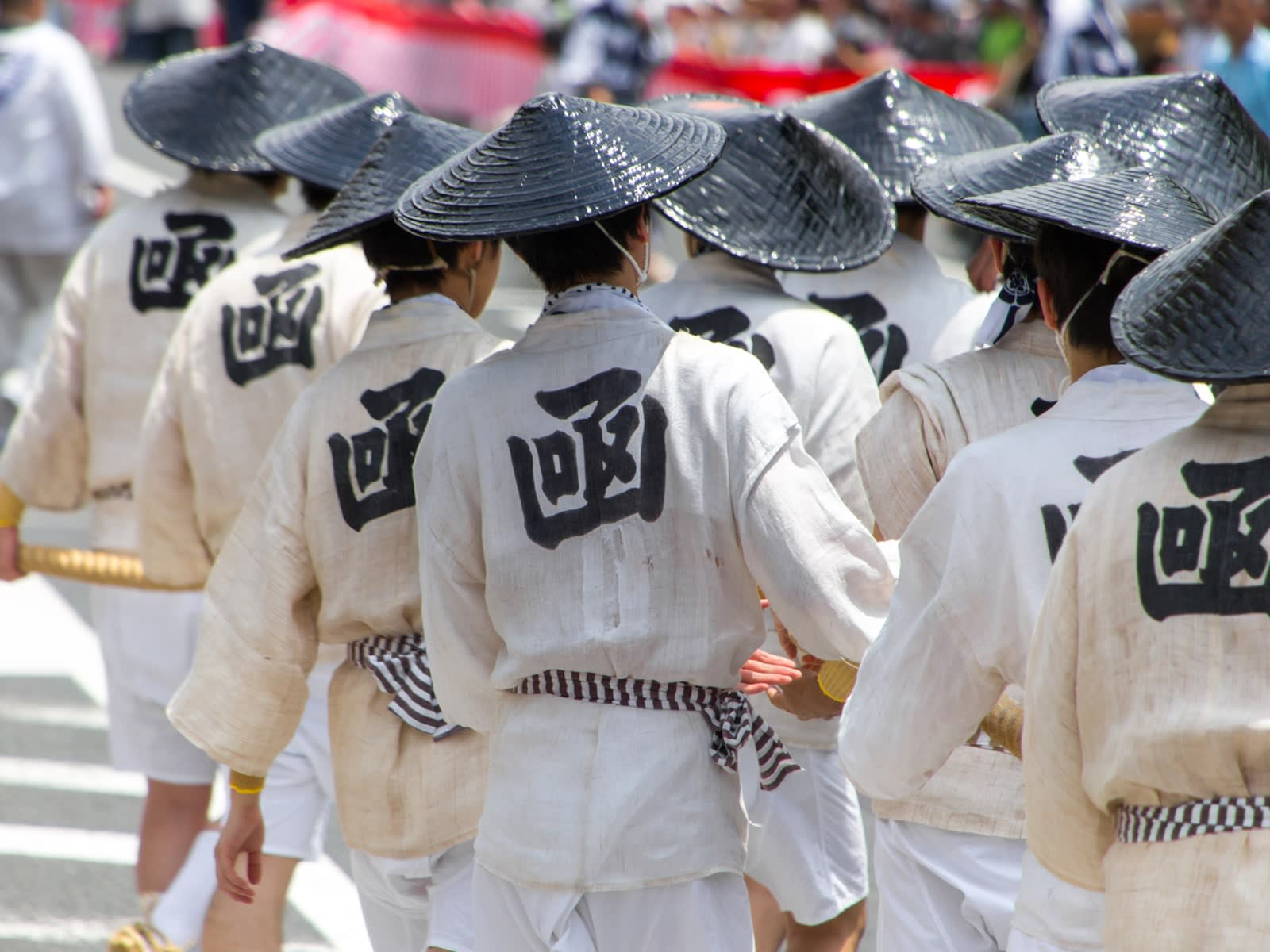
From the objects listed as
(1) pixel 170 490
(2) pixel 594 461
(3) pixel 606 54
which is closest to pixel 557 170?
(2) pixel 594 461

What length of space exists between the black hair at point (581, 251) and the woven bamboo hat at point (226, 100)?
1.62m

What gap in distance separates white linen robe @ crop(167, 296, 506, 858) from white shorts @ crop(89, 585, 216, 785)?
3.43ft

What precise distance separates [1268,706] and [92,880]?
3.94m

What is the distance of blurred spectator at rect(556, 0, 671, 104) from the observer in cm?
1191

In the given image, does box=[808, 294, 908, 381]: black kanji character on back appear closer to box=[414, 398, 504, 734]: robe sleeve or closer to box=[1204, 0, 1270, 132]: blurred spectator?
box=[414, 398, 504, 734]: robe sleeve

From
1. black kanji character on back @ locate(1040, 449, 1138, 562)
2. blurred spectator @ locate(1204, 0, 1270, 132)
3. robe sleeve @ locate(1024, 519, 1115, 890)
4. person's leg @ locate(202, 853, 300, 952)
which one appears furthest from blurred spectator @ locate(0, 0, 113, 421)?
robe sleeve @ locate(1024, 519, 1115, 890)

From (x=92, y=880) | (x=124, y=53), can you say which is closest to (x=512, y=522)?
(x=92, y=880)

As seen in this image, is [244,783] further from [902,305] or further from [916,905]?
[902,305]

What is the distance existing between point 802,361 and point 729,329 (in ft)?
0.60

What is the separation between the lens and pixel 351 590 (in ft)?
10.1

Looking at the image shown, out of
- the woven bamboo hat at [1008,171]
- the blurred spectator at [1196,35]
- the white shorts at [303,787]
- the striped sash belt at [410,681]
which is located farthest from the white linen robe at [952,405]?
the blurred spectator at [1196,35]

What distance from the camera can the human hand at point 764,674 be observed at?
9.01 feet

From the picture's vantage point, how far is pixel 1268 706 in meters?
1.88

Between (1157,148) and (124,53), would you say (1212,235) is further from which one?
(124,53)
